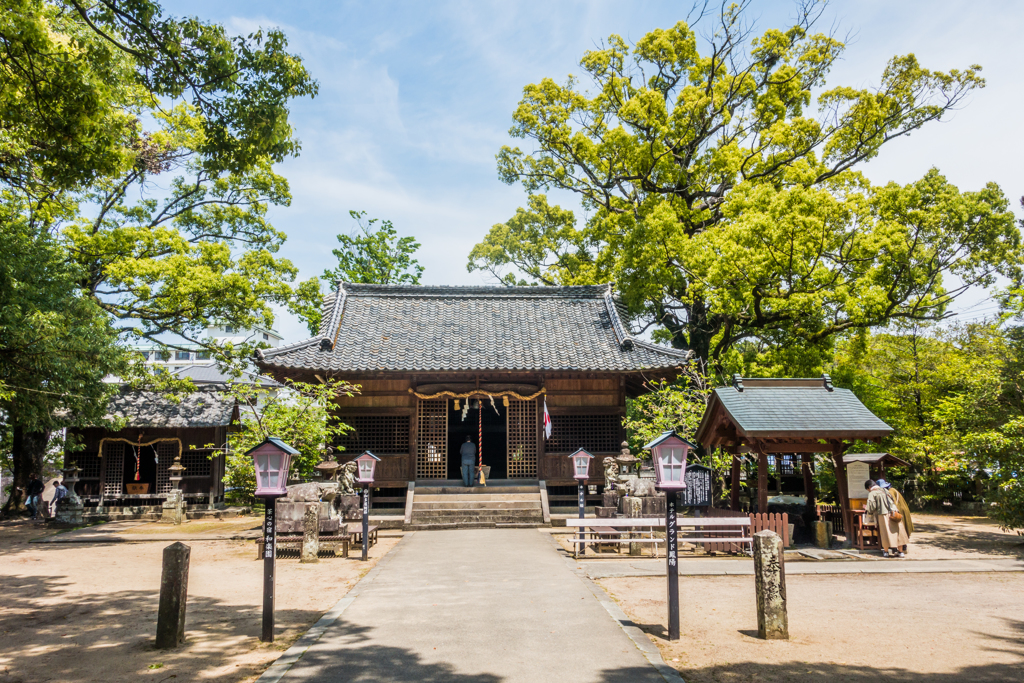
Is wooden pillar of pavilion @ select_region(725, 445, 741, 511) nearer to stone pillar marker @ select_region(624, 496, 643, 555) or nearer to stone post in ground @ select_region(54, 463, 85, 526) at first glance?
stone pillar marker @ select_region(624, 496, 643, 555)

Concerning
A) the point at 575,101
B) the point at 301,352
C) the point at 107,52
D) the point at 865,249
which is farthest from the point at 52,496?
the point at 865,249

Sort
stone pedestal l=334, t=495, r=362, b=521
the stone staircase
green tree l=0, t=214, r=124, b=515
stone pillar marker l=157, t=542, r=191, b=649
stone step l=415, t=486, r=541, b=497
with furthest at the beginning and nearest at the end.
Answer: stone step l=415, t=486, r=541, b=497 → the stone staircase → stone pedestal l=334, t=495, r=362, b=521 → green tree l=0, t=214, r=124, b=515 → stone pillar marker l=157, t=542, r=191, b=649

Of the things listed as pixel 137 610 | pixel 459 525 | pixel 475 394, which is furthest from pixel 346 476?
pixel 137 610

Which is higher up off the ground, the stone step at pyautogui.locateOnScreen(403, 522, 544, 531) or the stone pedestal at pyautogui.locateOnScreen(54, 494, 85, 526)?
the stone pedestal at pyautogui.locateOnScreen(54, 494, 85, 526)

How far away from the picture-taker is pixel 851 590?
30.3 ft

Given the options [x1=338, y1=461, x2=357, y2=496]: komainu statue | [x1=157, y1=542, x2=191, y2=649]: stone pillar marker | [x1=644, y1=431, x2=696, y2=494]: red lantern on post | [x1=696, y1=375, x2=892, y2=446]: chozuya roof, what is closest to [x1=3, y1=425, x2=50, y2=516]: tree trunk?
[x1=338, y1=461, x2=357, y2=496]: komainu statue

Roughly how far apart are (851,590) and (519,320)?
562 inches

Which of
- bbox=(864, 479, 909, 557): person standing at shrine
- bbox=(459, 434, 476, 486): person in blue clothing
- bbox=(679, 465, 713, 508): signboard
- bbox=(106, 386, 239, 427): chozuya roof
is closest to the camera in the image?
bbox=(864, 479, 909, 557): person standing at shrine

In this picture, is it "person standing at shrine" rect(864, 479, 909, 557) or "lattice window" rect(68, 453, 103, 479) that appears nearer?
"person standing at shrine" rect(864, 479, 909, 557)

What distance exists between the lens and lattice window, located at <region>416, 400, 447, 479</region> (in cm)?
1920

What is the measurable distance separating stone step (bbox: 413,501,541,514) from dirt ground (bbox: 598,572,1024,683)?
776cm

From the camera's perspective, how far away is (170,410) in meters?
21.9

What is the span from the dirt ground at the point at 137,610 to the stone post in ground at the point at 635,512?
5064mm

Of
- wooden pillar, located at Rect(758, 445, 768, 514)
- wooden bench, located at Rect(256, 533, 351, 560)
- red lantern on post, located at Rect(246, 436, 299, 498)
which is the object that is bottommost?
wooden bench, located at Rect(256, 533, 351, 560)
